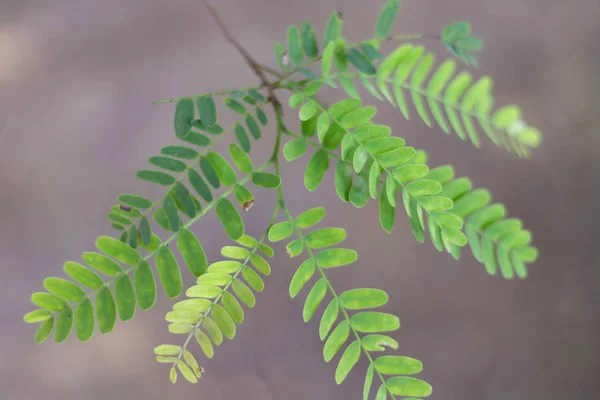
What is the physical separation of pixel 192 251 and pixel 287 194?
2.72 ft

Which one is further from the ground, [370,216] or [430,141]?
[430,141]

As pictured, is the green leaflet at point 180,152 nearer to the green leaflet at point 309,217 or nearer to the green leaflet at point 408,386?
the green leaflet at point 309,217

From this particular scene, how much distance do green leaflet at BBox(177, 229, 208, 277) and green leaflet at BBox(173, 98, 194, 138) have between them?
0.19 m

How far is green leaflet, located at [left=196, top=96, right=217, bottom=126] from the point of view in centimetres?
88

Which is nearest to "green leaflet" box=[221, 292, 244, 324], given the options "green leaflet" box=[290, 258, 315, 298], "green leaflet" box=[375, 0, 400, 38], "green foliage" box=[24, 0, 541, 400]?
"green foliage" box=[24, 0, 541, 400]

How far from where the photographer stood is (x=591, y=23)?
1695 millimetres

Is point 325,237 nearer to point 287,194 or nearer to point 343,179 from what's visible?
point 343,179

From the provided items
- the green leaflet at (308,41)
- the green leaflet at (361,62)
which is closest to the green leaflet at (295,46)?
the green leaflet at (308,41)

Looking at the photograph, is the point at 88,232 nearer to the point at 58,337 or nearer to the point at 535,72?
the point at 58,337

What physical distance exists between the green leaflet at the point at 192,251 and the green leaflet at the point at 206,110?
20 cm

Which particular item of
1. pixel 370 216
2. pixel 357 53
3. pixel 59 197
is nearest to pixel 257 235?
pixel 370 216

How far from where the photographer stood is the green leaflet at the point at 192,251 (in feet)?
2.63

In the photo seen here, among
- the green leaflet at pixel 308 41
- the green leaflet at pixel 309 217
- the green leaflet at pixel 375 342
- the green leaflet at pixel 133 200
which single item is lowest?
the green leaflet at pixel 375 342

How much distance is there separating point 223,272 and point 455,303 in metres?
0.98
